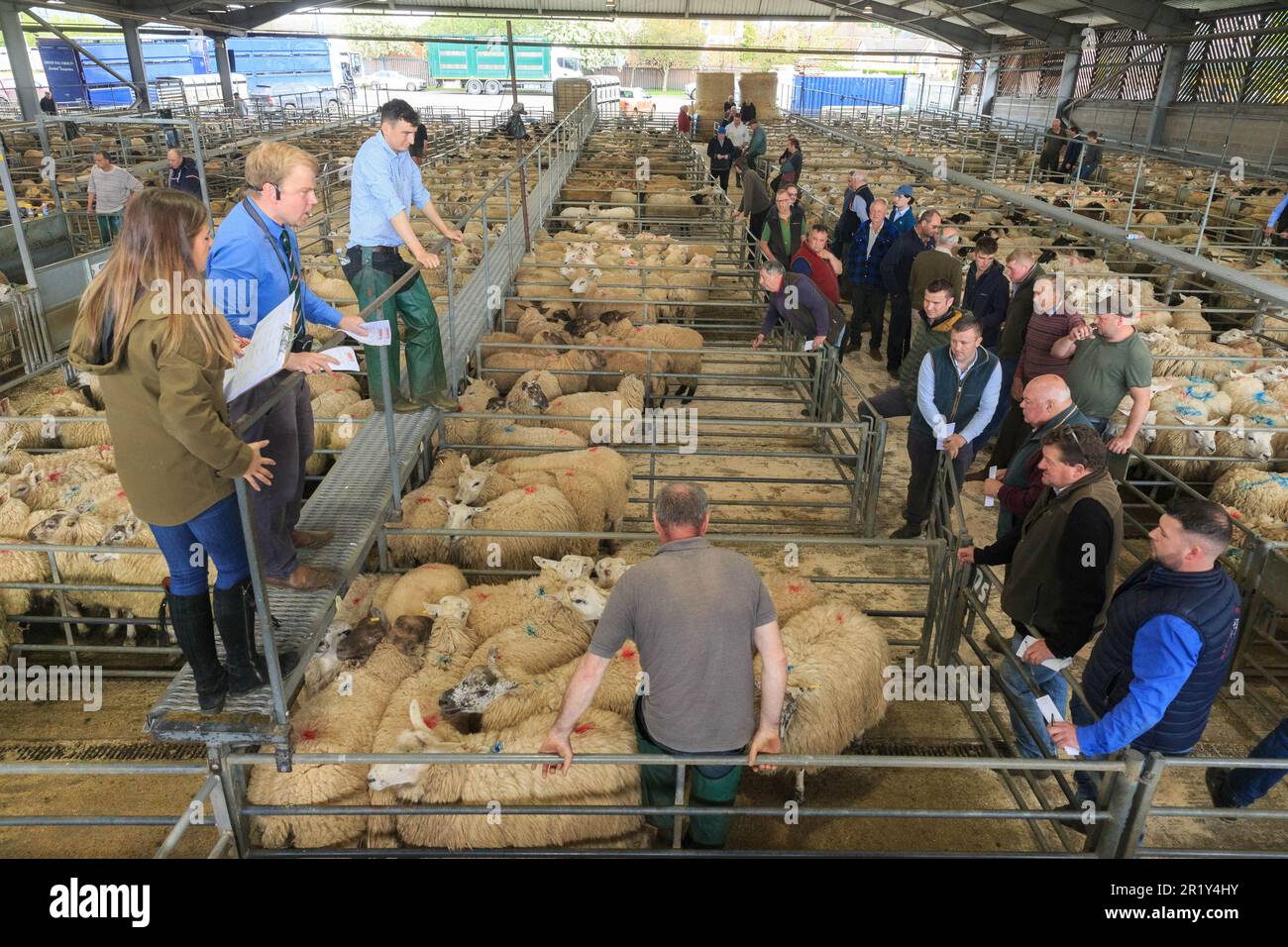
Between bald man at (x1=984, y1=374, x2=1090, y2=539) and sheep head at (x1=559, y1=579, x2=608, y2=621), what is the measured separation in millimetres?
2313

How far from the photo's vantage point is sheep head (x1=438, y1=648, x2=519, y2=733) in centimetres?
390

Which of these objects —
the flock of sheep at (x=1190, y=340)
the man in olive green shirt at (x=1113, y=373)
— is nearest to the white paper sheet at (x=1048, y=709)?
the man in olive green shirt at (x=1113, y=373)

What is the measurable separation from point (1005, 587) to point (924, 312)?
2944 mm

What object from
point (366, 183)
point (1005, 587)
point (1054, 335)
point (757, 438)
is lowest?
point (757, 438)

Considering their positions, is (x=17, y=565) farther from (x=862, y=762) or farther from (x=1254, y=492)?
(x=1254, y=492)

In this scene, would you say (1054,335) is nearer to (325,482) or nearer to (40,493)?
(325,482)

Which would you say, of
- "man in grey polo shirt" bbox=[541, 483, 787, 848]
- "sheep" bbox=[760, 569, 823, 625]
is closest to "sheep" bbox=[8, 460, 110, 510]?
"sheep" bbox=[760, 569, 823, 625]

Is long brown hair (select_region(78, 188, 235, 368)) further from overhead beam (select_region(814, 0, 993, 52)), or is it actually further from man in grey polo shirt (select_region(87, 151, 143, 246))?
overhead beam (select_region(814, 0, 993, 52))

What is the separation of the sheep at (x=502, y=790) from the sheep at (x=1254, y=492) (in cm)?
528

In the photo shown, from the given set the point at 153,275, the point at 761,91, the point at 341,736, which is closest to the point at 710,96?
the point at 761,91

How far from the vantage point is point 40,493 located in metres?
6.04

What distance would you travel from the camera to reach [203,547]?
2795 mm
